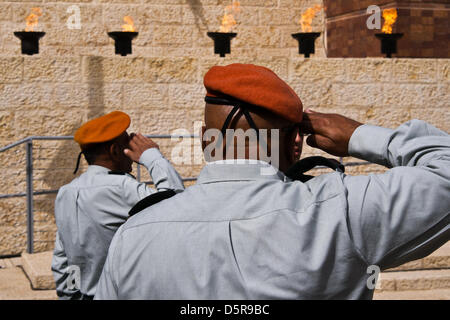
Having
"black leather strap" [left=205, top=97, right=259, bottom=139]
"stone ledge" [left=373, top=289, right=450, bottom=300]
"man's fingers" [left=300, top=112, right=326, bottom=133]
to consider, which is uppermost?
"black leather strap" [left=205, top=97, right=259, bottom=139]

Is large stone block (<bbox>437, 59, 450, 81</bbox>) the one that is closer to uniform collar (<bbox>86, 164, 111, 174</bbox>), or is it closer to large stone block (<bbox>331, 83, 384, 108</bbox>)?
large stone block (<bbox>331, 83, 384, 108</bbox>)

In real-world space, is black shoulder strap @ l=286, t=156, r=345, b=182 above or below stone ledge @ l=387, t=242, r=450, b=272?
above

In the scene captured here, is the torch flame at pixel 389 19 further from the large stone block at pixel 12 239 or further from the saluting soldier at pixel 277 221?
the saluting soldier at pixel 277 221

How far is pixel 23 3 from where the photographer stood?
9.85 m

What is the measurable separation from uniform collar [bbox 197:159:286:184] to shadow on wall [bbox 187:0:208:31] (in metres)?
8.79

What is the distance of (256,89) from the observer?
1.79 meters

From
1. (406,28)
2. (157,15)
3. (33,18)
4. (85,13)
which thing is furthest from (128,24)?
(406,28)

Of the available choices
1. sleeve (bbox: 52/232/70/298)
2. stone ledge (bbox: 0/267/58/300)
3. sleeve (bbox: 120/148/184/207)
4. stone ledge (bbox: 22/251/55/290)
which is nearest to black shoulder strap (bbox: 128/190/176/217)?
sleeve (bbox: 120/148/184/207)

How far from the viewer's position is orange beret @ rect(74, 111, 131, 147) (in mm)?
3561

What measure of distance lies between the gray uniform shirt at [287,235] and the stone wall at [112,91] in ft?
21.0

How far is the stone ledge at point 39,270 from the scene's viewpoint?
6.65m

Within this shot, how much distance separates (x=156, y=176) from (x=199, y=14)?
7.58 m

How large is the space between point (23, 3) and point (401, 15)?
520 centimetres

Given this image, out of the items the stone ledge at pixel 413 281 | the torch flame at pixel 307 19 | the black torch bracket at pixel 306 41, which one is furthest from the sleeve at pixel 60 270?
the torch flame at pixel 307 19
